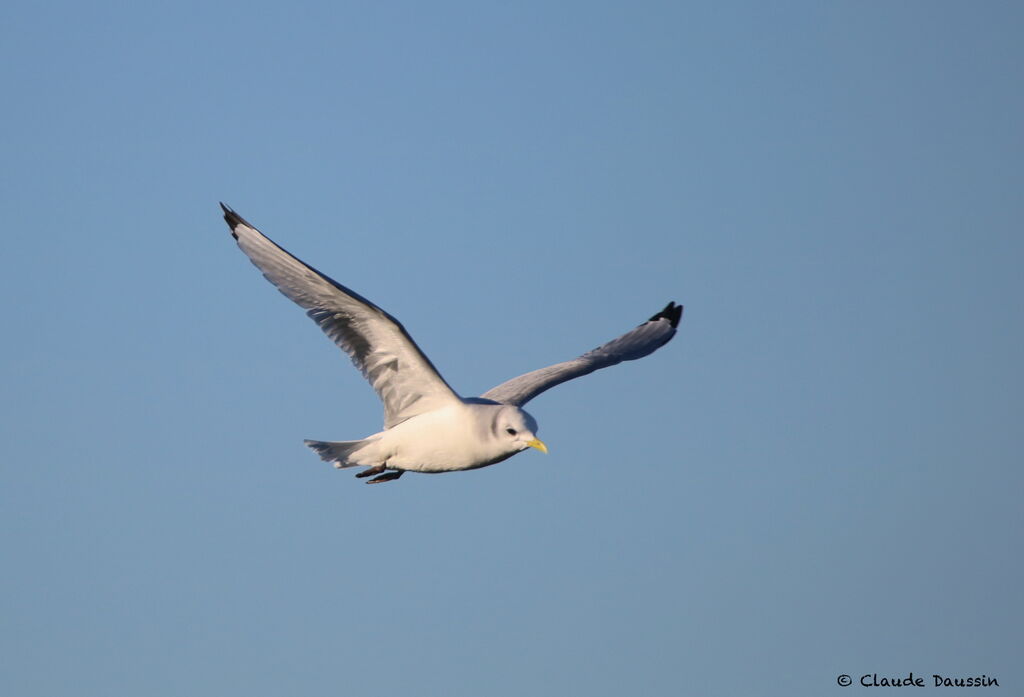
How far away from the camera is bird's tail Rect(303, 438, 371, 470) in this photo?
14062 millimetres

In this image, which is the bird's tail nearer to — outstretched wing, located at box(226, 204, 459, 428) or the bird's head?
outstretched wing, located at box(226, 204, 459, 428)

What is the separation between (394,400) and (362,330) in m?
0.99

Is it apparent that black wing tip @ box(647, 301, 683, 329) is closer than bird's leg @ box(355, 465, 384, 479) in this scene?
No

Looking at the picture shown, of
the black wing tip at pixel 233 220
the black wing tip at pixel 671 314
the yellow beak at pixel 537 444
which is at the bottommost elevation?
the yellow beak at pixel 537 444

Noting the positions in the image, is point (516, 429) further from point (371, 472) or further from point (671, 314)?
point (671, 314)

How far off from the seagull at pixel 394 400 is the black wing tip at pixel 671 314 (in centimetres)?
535

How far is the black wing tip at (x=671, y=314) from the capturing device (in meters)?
18.6

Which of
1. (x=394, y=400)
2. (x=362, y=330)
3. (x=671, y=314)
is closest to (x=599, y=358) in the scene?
(x=671, y=314)

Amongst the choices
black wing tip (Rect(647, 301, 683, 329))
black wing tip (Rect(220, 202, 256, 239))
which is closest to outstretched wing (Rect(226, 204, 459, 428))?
black wing tip (Rect(220, 202, 256, 239))

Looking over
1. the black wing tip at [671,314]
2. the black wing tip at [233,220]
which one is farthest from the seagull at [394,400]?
the black wing tip at [671,314]

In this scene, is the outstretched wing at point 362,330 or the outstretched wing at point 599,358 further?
the outstretched wing at point 599,358

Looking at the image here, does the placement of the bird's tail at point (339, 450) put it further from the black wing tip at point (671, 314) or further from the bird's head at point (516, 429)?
the black wing tip at point (671, 314)

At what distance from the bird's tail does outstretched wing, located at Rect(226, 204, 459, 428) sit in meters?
0.43

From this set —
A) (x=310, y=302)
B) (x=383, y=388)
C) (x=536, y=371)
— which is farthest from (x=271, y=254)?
(x=536, y=371)
